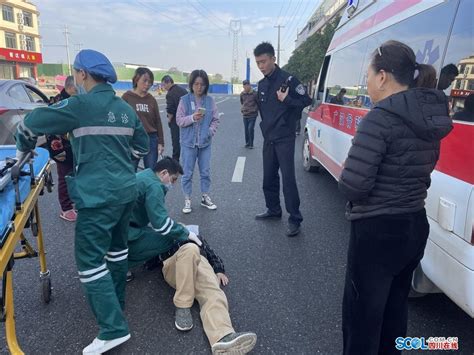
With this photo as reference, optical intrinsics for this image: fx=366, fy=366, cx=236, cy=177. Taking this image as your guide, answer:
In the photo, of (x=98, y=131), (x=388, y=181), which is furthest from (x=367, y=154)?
(x=98, y=131)

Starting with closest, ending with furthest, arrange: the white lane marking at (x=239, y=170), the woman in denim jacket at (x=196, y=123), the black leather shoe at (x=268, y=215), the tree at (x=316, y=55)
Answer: the woman in denim jacket at (x=196, y=123)
the black leather shoe at (x=268, y=215)
the white lane marking at (x=239, y=170)
the tree at (x=316, y=55)

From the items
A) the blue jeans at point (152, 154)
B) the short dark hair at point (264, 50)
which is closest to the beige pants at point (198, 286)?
the short dark hair at point (264, 50)

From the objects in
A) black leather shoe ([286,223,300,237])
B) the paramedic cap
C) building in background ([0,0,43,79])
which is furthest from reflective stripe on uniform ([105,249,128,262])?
building in background ([0,0,43,79])

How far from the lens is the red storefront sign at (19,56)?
42531mm

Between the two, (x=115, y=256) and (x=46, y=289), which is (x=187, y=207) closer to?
(x=46, y=289)

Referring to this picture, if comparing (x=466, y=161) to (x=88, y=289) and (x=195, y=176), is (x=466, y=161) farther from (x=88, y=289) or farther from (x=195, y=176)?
(x=195, y=176)

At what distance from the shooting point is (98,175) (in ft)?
7.30

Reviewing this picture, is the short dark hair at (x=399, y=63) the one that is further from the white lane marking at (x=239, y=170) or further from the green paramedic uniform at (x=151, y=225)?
the white lane marking at (x=239, y=170)

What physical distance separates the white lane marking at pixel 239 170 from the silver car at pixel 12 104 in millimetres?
3497

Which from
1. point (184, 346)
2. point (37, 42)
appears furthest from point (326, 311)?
point (37, 42)

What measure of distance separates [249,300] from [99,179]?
1561 millimetres

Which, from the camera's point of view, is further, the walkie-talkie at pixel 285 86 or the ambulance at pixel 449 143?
the walkie-talkie at pixel 285 86

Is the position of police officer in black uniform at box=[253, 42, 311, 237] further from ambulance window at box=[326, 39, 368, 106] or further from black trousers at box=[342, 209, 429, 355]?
black trousers at box=[342, 209, 429, 355]

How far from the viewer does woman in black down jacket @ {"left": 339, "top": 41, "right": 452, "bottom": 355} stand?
1.68m
